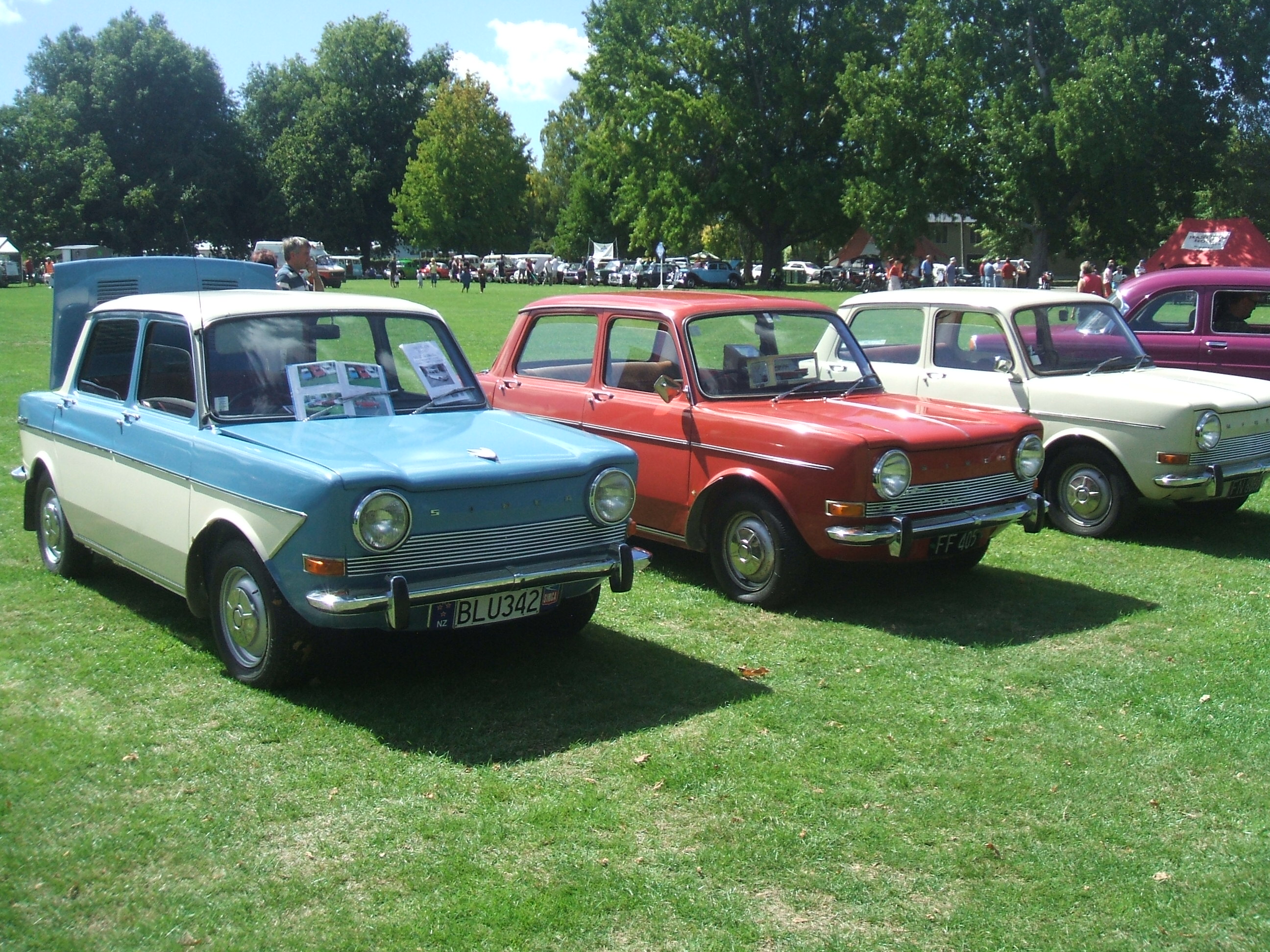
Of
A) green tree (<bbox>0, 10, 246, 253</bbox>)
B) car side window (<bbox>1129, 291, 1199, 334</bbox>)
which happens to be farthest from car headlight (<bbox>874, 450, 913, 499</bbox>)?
green tree (<bbox>0, 10, 246, 253</bbox>)

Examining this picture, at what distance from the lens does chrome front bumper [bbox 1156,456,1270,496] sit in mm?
8516

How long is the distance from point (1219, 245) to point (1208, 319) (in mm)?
33791

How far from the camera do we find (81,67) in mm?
80750

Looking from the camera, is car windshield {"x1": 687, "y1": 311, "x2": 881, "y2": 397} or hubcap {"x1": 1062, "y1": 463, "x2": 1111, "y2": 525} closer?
car windshield {"x1": 687, "y1": 311, "x2": 881, "y2": 397}

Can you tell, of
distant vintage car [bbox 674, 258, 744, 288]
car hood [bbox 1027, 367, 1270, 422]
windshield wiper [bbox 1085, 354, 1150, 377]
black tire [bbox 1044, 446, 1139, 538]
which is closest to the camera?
car hood [bbox 1027, 367, 1270, 422]

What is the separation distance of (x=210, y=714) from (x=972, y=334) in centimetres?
678

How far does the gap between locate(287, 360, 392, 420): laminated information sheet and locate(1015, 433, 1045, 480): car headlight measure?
12.2 feet

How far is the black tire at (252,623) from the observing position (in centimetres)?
528

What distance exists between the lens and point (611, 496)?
567 centimetres

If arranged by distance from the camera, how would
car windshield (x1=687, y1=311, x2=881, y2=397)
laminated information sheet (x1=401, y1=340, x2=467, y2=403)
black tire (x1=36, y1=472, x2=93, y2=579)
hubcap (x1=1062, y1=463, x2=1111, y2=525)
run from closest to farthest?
laminated information sheet (x1=401, y1=340, x2=467, y2=403)
black tire (x1=36, y1=472, x2=93, y2=579)
car windshield (x1=687, y1=311, x2=881, y2=397)
hubcap (x1=1062, y1=463, x2=1111, y2=525)

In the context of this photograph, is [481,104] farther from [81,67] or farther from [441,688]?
[441,688]

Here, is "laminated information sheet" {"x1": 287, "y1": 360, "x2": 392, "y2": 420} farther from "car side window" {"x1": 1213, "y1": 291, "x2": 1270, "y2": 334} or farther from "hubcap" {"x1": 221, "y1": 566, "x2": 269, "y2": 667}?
"car side window" {"x1": 1213, "y1": 291, "x2": 1270, "y2": 334}

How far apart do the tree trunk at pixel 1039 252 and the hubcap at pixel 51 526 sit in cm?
4915

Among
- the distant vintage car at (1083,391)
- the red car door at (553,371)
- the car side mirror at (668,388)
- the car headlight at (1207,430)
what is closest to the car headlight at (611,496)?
the car side mirror at (668,388)
